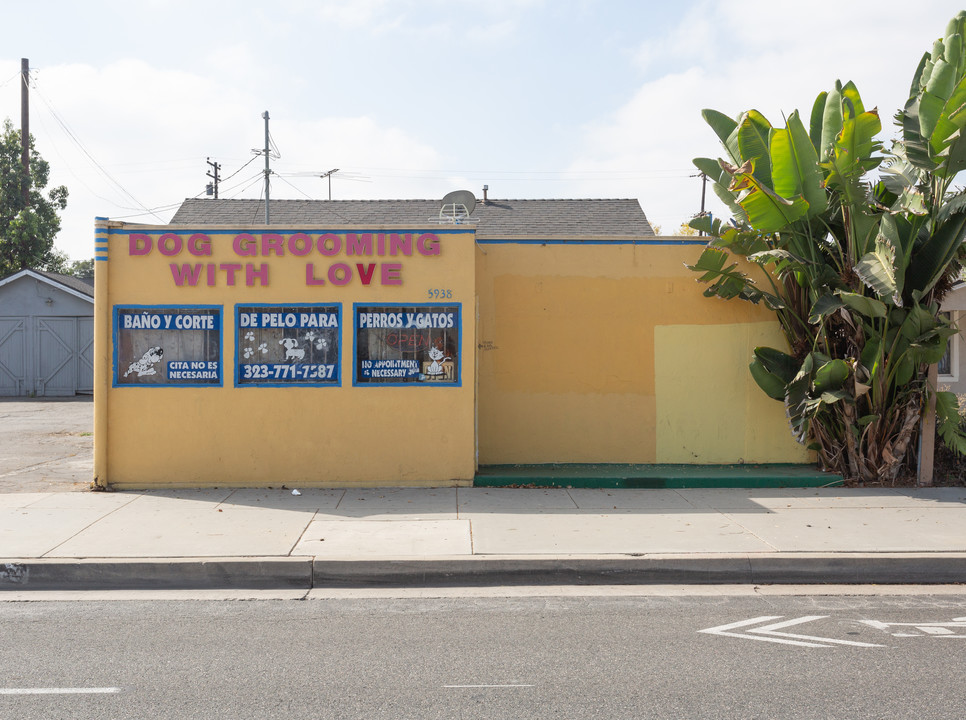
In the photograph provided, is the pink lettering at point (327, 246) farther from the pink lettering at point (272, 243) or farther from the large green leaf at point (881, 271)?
the large green leaf at point (881, 271)

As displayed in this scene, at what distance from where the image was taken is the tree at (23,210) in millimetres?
28906

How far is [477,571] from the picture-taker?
685 centimetres

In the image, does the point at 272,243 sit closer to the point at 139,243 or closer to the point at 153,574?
the point at 139,243

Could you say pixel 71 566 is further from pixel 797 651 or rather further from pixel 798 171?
pixel 798 171

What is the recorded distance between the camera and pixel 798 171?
9117 millimetres

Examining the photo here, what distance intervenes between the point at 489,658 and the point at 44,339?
24083mm

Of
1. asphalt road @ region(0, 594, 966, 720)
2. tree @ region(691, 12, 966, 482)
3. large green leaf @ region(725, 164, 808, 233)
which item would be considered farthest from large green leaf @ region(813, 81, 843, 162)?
asphalt road @ region(0, 594, 966, 720)

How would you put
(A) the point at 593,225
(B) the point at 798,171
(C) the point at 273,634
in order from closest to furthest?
(C) the point at 273,634 < (B) the point at 798,171 < (A) the point at 593,225

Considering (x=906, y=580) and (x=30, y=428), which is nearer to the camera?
(x=906, y=580)

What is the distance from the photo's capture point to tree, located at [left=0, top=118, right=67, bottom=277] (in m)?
28.9

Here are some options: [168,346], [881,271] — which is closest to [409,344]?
[168,346]

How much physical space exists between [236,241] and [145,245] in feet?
3.64

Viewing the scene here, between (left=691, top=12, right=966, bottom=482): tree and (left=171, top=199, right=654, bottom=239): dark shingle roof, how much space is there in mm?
10763

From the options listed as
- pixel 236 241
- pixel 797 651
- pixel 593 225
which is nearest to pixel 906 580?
pixel 797 651
